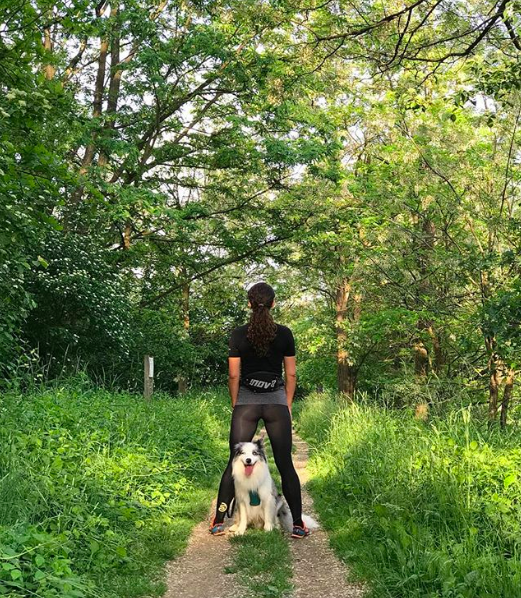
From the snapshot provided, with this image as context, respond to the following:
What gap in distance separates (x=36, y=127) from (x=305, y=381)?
67.0 feet

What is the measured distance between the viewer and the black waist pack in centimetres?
556

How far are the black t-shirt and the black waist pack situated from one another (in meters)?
0.04

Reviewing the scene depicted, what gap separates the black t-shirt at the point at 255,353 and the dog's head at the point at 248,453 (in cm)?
65

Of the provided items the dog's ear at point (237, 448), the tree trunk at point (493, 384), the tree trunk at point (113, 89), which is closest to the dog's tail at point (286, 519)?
the dog's ear at point (237, 448)

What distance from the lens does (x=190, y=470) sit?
797cm

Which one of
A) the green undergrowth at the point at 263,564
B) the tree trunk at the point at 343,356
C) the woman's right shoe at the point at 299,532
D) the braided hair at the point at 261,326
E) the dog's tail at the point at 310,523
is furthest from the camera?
the tree trunk at the point at 343,356

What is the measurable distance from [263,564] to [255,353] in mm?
1763

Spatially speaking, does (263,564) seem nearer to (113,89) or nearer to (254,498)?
(254,498)

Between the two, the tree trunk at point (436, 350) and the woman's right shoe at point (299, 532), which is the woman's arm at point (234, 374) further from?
the tree trunk at point (436, 350)

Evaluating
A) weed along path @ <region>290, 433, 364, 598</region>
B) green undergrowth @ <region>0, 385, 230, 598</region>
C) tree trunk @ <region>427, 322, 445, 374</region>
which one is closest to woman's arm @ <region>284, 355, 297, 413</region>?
weed along path @ <region>290, 433, 364, 598</region>

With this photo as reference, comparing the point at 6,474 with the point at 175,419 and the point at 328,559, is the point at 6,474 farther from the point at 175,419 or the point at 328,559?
the point at 175,419

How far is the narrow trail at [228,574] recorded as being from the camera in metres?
4.33

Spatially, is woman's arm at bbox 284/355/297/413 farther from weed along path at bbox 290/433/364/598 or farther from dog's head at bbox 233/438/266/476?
weed along path at bbox 290/433/364/598

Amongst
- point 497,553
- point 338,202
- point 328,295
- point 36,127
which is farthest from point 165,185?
point 497,553
